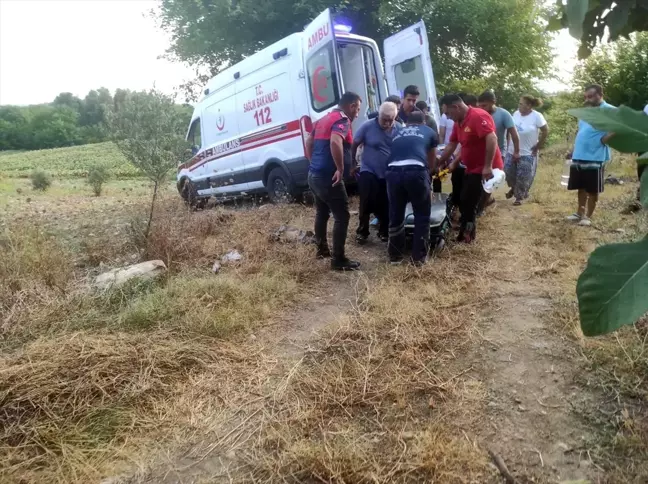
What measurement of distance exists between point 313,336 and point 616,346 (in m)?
1.82

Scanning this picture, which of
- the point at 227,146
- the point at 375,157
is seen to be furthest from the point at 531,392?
the point at 227,146

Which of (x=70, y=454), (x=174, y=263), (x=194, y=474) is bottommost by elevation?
(x=194, y=474)

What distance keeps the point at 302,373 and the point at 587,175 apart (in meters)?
4.15

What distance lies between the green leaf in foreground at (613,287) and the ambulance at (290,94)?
5684mm

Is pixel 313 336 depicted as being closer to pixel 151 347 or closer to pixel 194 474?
pixel 151 347

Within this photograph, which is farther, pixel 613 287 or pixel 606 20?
pixel 606 20

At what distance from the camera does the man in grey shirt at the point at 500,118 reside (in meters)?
5.75

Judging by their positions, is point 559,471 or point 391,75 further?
point 391,75

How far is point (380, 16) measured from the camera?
36.4 ft

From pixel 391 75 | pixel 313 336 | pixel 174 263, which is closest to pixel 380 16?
pixel 391 75

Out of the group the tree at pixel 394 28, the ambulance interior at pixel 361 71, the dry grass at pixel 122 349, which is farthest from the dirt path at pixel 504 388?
the tree at pixel 394 28

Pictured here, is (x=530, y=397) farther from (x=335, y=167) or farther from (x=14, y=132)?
(x=14, y=132)

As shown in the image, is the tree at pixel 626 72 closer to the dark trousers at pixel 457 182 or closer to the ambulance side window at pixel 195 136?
the dark trousers at pixel 457 182

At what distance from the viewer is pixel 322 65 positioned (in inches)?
256
